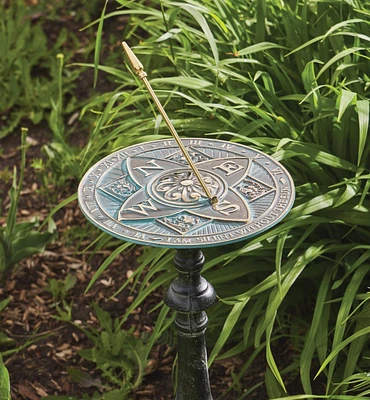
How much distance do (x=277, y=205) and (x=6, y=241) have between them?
53.1 inches

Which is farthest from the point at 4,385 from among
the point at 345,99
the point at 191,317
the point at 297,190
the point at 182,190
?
the point at 345,99

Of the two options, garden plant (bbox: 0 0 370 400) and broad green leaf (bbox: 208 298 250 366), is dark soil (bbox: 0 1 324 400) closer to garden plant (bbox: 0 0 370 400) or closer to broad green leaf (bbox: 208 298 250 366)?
garden plant (bbox: 0 0 370 400)

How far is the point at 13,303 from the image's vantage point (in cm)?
309

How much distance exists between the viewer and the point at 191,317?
2.03m

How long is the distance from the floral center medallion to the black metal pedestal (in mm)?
148

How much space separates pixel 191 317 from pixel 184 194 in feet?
1.10

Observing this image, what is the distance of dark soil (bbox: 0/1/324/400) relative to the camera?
269cm

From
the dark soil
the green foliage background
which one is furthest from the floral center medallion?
the dark soil

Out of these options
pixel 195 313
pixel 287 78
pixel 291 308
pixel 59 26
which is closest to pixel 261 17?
pixel 287 78

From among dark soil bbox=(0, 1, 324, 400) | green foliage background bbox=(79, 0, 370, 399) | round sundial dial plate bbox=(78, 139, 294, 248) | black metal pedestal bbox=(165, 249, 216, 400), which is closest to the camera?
round sundial dial plate bbox=(78, 139, 294, 248)

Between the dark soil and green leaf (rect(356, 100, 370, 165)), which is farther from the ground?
green leaf (rect(356, 100, 370, 165))

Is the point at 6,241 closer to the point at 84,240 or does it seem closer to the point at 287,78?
the point at 84,240

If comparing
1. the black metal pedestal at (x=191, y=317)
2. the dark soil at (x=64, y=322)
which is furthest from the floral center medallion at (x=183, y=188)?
the dark soil at (x=64, y=322)

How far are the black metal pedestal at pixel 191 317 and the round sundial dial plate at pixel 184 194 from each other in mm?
159
